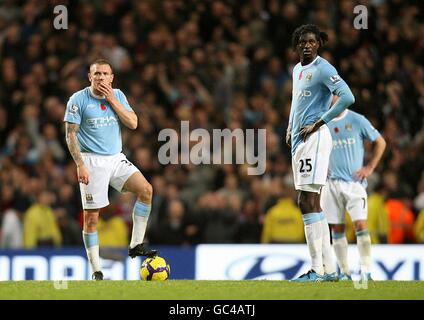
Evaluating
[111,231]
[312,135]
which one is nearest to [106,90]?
[312,135]

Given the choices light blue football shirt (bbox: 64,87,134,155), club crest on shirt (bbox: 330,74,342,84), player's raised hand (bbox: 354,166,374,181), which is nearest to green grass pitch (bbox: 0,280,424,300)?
light blue football shirt (bbox: 64,87,134,155)

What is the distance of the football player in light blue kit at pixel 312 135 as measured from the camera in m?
10.1

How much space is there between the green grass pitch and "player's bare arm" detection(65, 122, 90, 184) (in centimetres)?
104

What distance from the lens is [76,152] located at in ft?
34.9

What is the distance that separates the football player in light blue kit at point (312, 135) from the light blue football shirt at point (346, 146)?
72.3 inches

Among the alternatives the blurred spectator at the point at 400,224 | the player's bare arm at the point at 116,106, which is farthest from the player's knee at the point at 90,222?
the blurred spectator at the point at 400,224

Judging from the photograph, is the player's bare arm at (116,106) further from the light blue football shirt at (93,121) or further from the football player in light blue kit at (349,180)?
the football player in light blue kit at (349,180)

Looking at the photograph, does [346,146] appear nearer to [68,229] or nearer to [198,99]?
[68,229]

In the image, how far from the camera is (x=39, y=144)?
1680cm

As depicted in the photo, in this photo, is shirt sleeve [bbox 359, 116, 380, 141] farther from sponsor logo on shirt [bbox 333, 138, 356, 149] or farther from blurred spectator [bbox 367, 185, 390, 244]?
blurred spectator [bbox 367, 185, 390, 244]

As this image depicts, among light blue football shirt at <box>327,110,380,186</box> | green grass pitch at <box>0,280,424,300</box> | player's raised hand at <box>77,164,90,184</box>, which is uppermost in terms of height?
light blue football shirt at <box>327,110,380,186</box>

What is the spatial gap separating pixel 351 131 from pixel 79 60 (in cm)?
676

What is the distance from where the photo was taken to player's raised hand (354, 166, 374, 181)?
12.0 metres
